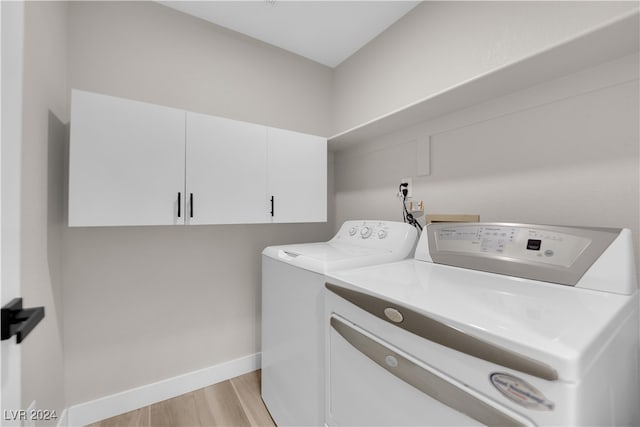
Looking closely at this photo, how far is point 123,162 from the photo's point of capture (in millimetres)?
1267

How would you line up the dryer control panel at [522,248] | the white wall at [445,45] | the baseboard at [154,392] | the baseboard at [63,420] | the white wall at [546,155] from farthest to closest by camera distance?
1. the baseboard at [154,392]
2. the baseboard at [63,420]
3. the white wall at [445,45]
4. the white wall at [546,155]
5. the dryer control panel at [522,248]

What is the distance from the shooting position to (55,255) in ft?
4.38

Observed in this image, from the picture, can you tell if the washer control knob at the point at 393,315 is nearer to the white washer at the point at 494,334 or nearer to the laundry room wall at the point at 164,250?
the white washer at the point at 494,334

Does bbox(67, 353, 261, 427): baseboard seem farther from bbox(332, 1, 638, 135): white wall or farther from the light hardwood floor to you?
bbox(332, 1, 638, 135): white wall

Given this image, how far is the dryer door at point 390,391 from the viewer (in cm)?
59

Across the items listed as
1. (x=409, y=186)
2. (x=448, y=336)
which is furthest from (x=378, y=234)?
(x=448, y=336)

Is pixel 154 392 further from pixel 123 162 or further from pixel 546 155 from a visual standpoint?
pixel 546 155

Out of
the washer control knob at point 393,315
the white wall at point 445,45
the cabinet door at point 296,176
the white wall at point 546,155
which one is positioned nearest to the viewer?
the washer control knob at point 393,315

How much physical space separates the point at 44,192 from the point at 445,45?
2.24 meters

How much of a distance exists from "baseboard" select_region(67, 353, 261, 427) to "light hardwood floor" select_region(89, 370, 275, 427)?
32 millimetres

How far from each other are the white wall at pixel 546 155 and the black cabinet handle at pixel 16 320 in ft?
5.57

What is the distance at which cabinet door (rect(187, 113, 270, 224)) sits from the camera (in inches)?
56.8

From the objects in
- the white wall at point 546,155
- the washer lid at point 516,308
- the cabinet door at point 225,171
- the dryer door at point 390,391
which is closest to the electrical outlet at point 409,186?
the white wall at point 546,155

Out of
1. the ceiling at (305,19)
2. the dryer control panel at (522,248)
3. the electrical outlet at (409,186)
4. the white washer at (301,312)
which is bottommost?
the white washer at (301,312)
